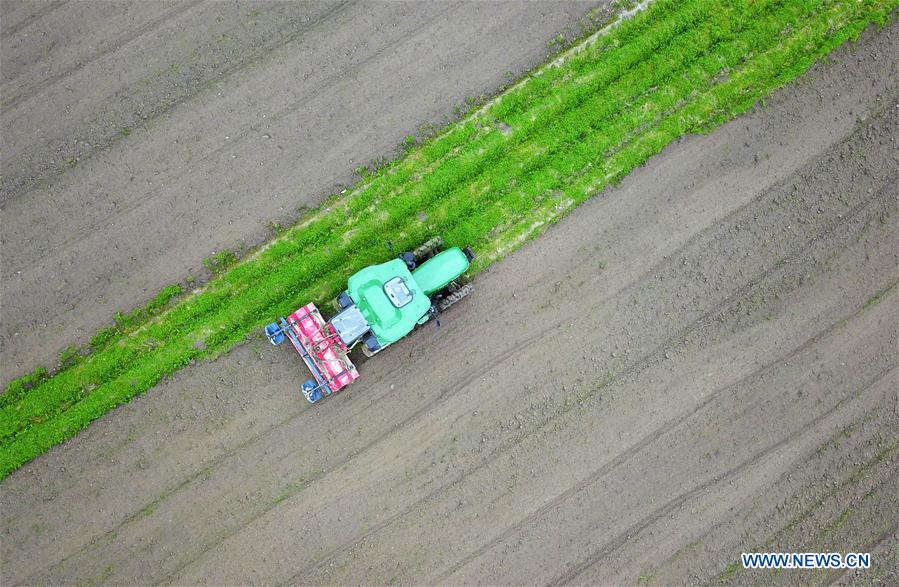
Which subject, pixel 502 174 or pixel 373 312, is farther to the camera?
pixel 502 174

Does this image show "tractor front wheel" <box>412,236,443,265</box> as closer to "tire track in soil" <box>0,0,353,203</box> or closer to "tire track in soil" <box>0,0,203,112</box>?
"tire track in soil" <box>0,0,353,203</box>

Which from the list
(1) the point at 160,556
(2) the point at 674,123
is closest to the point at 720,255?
(2) the point at 674,123

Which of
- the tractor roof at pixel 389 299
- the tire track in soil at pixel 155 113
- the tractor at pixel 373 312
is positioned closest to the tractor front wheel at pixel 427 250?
the tractor at pixel 373 312

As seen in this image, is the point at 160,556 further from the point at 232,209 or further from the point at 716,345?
the point at 716,345

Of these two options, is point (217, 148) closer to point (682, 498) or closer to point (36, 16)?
point (36, 16)

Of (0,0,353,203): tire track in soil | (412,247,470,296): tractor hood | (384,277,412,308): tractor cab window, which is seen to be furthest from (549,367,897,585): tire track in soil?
(0,0,353,203): tire track in soil

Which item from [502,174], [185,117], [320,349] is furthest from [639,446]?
[185,117]
